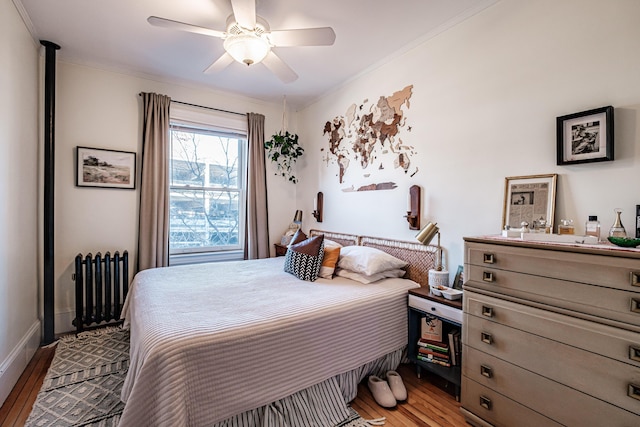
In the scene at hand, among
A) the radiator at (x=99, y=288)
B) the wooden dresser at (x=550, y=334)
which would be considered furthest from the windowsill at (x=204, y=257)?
the wooden dresser at (x=550, y=334)

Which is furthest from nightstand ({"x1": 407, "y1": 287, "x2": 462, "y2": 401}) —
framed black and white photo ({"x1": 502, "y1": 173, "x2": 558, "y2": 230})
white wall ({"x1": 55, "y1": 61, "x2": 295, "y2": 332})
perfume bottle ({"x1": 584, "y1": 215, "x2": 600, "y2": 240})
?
white wall ({"x1": 55, "y1": 61, "x2": 295, "y2": 332})

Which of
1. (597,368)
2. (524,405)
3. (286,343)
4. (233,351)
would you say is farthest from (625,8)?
(233,351)

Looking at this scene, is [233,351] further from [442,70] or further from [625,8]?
[625,8]

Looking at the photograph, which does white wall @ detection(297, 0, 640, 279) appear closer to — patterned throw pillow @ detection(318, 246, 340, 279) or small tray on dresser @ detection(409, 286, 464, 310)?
small tray on dresser @ detection(409, 286, 464, 310)

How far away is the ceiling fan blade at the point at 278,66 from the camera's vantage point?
212cm

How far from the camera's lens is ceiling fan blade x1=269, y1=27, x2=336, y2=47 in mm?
1803

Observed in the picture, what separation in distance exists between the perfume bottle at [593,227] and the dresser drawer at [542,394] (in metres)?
0.74

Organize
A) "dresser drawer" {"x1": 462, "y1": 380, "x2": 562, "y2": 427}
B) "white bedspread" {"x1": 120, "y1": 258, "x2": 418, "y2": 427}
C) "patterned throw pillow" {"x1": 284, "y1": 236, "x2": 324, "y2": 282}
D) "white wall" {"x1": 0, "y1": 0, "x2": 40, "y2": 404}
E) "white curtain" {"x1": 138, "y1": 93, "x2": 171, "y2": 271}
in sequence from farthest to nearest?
"white curtain" {"x1": 138, "y1": 93, "x2": 171, "y2": 271}
"patterned throw pillow" {"x1": 284, "y1": 236, "x2": 324, "y2": 282}
"white wall" {"x1": 0, "y1": 0, "x2": 40, "y2": 404}
"dresser drawer" {"x1": 462, "y1": 380, "x2": 562, "y2": 427}
"white bedspread" {"x1": 120, "y1": 258, "x2": 418, "y2": 427}

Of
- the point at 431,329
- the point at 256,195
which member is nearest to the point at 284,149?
the point at 256,195

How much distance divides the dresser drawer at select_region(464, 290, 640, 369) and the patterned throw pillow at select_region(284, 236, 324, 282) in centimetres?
118

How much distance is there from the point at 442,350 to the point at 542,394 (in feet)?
2.19

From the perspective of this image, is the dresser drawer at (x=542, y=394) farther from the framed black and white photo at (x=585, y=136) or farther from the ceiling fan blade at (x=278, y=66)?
the ceiling fan blade at (x=278, y=66)

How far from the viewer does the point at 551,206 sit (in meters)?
1.66

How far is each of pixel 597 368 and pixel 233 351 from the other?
159cm
